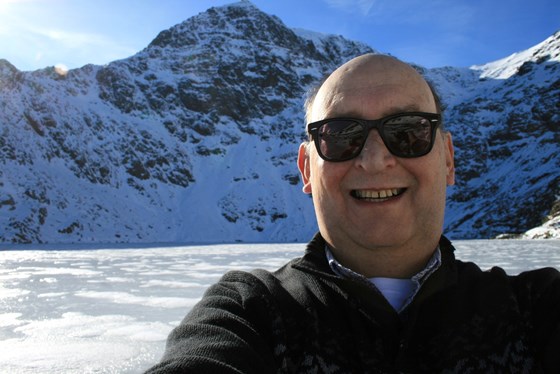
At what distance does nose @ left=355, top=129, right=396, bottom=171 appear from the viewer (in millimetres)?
1720

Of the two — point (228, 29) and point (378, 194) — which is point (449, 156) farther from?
point (228, 29)

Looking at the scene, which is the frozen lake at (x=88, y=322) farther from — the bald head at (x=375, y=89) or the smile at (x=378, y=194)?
the bald head at (x=375, y=89)

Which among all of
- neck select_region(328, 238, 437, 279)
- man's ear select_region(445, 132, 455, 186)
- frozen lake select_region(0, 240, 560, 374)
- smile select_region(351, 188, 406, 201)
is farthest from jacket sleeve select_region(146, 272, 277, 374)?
frozen lake select_region(0, 240, 560, 374)

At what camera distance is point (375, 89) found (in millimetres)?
1784

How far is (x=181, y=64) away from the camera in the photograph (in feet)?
223

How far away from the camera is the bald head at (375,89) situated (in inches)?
69.9

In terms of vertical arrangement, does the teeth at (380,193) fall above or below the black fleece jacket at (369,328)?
above

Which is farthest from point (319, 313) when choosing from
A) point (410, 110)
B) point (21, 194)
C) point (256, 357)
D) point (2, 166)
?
point (2, 166)

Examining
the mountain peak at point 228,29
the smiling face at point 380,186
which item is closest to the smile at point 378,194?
the smiling face at point 380,186

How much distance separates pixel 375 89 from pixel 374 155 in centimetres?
30

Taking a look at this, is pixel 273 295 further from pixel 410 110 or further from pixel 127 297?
pixel 127 297

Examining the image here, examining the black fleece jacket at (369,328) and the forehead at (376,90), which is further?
the forehead at (376,90)

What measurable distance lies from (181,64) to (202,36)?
10.8m

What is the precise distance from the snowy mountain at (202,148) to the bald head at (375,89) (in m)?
29.8
